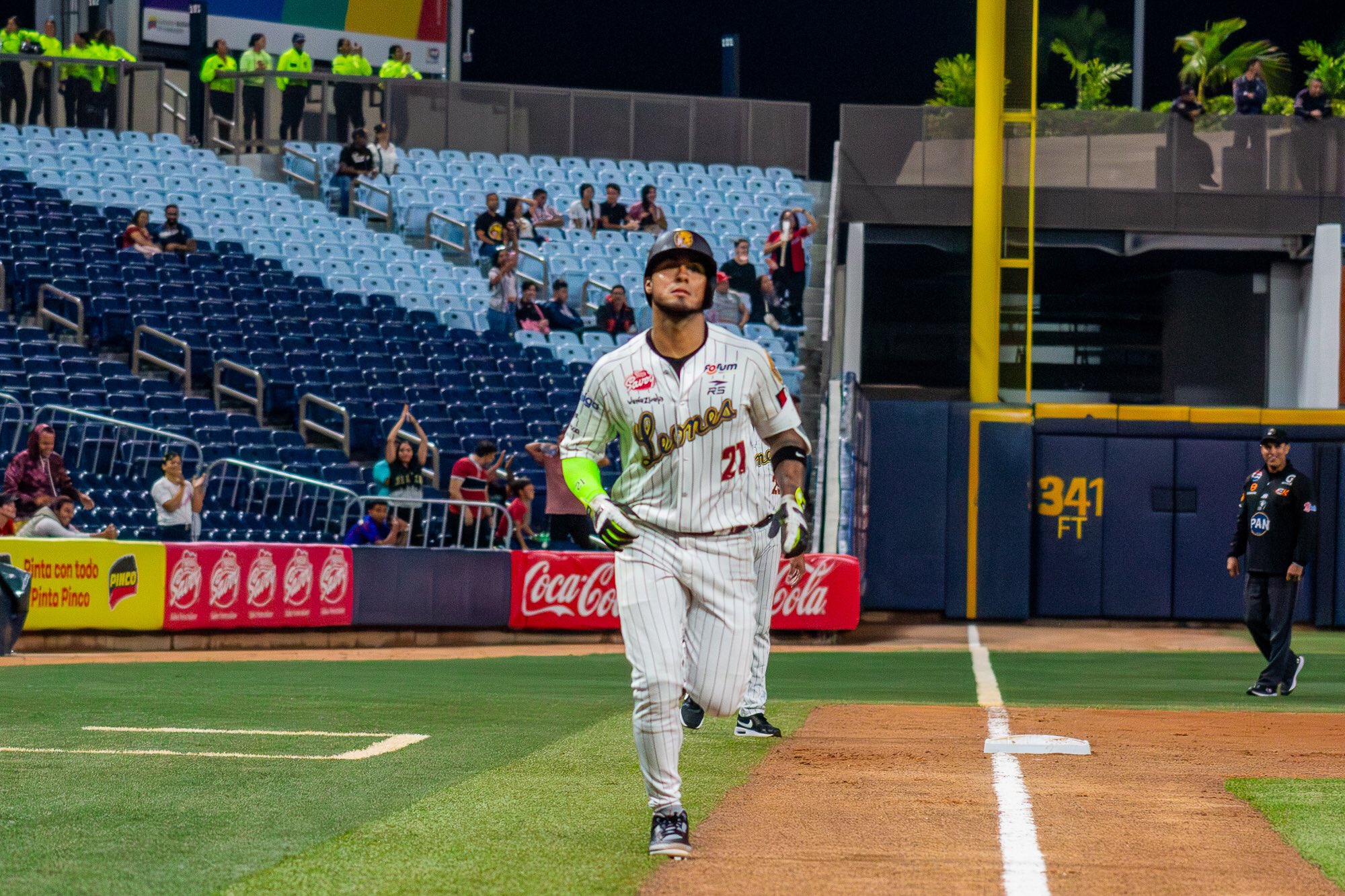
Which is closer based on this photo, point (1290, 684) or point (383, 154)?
point (1290, 684)

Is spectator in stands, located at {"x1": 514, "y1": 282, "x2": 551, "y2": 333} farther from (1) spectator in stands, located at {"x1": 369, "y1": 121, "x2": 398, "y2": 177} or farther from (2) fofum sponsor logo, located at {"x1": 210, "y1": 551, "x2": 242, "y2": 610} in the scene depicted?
(2) fofum sponsor logo, located at {"x1": 210, "y1": 551, "x2": 242, "y2": 610}

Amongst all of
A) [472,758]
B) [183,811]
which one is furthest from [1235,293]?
[183,811]

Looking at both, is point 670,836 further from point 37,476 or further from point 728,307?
point 728,307

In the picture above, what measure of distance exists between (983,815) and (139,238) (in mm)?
20859

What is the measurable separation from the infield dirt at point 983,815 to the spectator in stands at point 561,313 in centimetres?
1571

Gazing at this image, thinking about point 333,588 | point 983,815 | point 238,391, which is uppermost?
point 238,391

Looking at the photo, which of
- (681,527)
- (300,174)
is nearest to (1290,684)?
(681,527)

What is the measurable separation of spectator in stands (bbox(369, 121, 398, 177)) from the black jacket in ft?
62.5

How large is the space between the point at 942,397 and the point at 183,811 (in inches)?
923

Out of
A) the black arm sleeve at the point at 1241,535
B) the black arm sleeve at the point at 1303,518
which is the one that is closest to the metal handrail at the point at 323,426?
the black arm sleeve at the point at 1241,535

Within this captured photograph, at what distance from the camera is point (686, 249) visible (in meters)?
5.41

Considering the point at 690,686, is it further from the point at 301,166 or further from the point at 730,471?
the point at 301,166

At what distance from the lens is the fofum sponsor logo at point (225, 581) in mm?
16312

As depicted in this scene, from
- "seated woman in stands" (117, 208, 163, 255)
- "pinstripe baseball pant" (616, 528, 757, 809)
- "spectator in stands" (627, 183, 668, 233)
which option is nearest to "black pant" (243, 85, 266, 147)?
"seated woman in stands" (117, 208, 163, 255)
